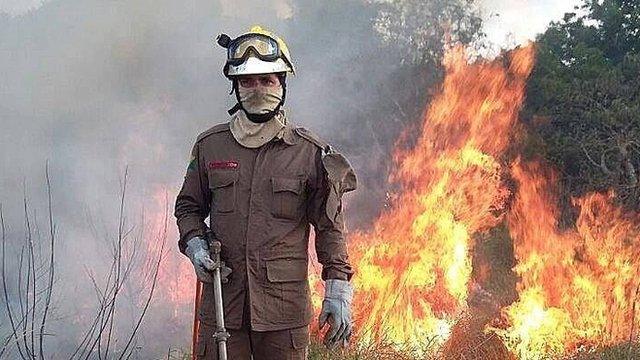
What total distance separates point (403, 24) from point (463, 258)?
9127mm

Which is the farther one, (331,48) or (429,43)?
(429,43)

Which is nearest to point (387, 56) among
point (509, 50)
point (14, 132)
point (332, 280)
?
point (509, 50)

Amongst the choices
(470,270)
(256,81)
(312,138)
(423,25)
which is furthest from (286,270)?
(423,25)

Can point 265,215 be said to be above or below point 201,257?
above

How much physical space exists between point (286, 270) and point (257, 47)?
90 centimetres

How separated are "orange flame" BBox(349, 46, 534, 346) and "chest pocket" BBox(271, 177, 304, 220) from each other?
119 inches

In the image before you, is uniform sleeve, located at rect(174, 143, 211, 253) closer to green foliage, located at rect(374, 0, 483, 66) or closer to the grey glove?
the grey glove

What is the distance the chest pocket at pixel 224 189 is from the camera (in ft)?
8.95

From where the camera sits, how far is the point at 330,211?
2748mm

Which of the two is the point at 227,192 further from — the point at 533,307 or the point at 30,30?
the point at 30,30

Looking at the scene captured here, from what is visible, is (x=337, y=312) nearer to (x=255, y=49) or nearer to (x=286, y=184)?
(x=286, y=184)

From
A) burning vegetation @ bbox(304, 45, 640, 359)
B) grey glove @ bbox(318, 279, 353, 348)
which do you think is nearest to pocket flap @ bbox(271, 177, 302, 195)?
grey glove @ bbox(318, 279, 353, 348)

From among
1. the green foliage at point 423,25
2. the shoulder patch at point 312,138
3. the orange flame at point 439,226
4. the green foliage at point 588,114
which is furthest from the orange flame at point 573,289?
the green foliage at point 423,25

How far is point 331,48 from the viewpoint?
45.4 ft
